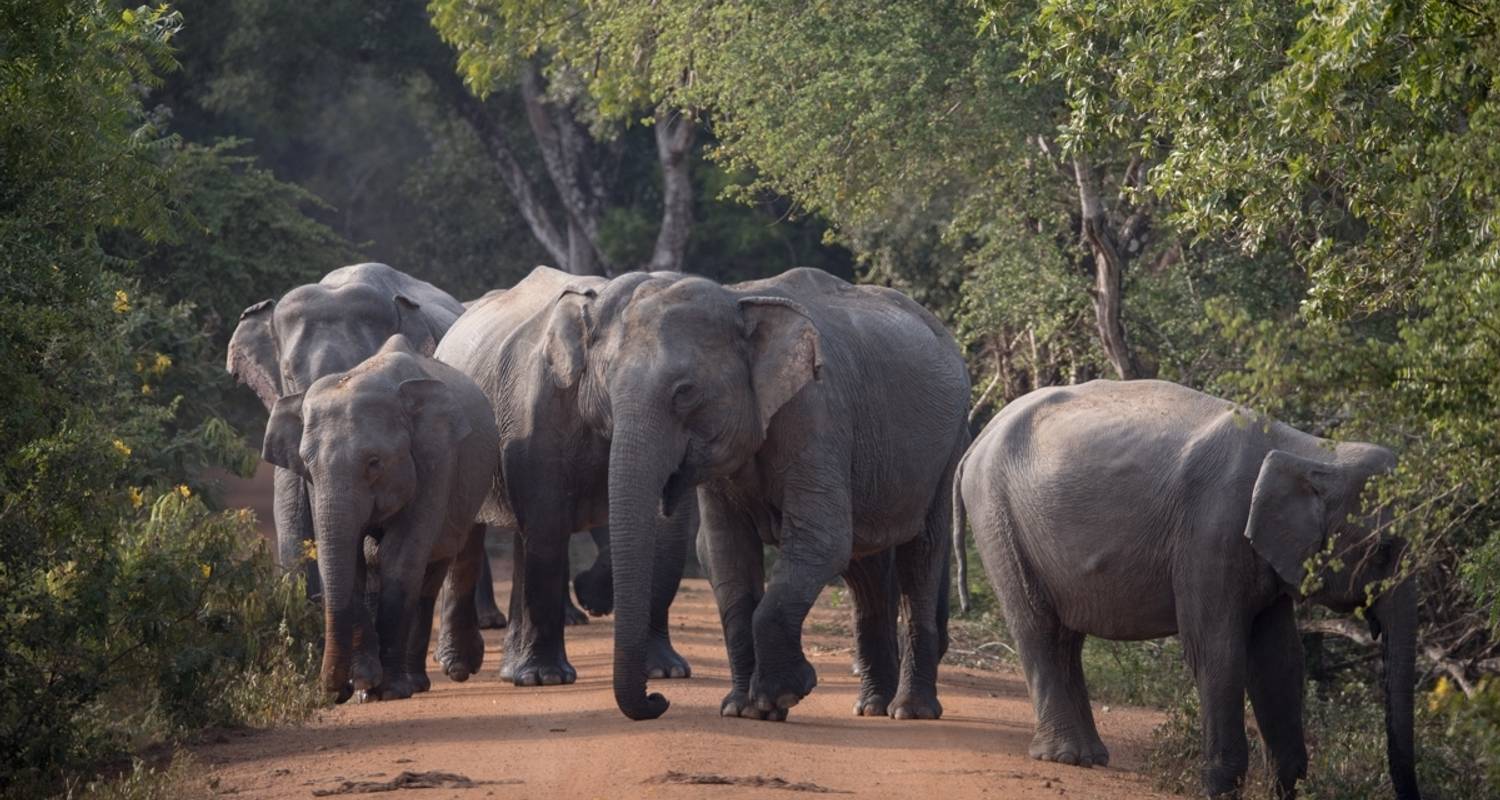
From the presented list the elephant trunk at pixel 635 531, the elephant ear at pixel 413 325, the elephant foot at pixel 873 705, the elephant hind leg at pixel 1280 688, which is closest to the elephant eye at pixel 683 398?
the elephant trunk at pixel 635 531

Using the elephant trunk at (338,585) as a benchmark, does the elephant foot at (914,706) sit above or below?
below

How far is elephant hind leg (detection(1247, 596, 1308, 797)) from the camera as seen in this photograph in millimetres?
10461

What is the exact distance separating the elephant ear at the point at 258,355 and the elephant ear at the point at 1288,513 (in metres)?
7.91

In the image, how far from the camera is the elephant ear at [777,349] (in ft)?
36.4

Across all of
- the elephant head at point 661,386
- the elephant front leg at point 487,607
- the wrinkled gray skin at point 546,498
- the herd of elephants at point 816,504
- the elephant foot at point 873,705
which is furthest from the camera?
the elephant front leg at point 487,607

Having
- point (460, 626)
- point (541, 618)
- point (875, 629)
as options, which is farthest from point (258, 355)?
point (875, 629)

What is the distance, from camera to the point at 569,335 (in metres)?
11.6

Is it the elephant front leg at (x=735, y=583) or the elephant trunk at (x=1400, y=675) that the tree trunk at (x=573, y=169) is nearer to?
the elephant front leg at (x=735, y=583)

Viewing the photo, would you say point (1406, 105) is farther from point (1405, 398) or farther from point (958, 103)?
point (958, 103)

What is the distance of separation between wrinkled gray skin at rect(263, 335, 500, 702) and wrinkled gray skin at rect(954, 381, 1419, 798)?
116 inches

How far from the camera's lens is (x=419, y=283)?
17750 mm

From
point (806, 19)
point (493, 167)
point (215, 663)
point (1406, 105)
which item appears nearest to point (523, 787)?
point (215, 663)

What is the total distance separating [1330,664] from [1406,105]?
22.0ft

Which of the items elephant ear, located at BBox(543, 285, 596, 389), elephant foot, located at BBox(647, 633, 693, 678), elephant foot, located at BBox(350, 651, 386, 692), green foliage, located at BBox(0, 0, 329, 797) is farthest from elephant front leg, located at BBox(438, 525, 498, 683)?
elephant ear, located at BBox(543, 285, 596, 389)
